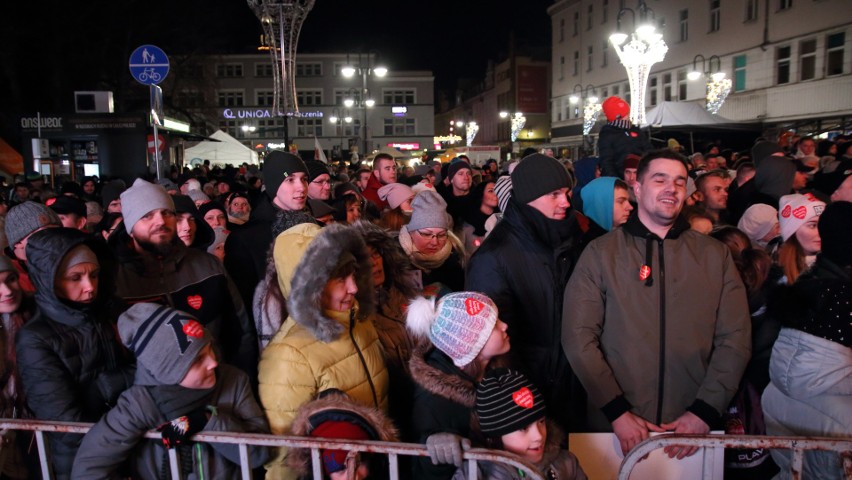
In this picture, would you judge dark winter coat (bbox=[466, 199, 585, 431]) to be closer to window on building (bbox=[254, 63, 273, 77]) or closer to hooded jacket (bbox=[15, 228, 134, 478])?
hooded jacket (bbox=[15, 228, 134, 478])

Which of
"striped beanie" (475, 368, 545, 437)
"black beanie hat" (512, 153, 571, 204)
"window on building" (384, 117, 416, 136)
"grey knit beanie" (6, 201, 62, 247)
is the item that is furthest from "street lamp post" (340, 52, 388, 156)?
"window on building" (384, 117, 416, 136)

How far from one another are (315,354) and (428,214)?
6.29 feet

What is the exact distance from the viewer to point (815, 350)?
2699 millimetres

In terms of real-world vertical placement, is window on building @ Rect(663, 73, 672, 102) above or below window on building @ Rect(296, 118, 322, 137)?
below

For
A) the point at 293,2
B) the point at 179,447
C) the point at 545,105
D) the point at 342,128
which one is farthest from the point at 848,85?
the point at 342,128

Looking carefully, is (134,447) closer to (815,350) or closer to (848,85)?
(815,350)

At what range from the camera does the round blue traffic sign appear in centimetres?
814

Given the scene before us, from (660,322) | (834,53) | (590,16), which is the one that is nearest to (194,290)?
(660,322)

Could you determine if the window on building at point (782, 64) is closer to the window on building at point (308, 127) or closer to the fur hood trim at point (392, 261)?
the fur hood trim at point (392, 261)

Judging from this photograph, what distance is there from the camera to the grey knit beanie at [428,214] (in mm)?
4492

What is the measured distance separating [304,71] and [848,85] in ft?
213

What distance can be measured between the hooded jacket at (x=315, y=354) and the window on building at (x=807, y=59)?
1076 inches

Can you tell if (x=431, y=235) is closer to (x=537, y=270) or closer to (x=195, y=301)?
(x=537, y=270)

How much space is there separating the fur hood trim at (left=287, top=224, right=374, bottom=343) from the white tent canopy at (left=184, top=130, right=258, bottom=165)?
2765 centimetres
